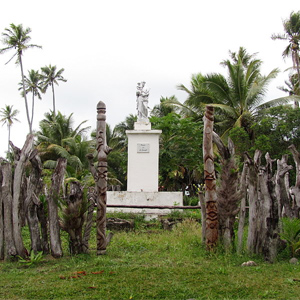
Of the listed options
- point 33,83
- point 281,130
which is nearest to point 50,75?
point 33,83

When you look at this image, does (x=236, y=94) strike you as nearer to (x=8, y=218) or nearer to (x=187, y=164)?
(x=187, y=164)

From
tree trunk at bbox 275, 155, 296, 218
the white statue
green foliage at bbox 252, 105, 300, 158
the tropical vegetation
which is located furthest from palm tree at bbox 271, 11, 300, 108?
tree trunk at bbox 275, 155, 296, 218

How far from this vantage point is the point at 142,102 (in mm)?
13359

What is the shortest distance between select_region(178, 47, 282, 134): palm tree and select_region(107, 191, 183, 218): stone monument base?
11793mm

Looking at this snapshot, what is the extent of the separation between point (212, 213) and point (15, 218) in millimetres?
3374

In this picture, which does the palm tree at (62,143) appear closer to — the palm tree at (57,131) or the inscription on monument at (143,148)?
the palm tree at (57,131)

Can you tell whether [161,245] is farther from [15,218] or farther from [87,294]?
[87,294]

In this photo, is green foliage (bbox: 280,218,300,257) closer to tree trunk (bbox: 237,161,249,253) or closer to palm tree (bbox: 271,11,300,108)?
tree trunk (bbox: 237,161,249,253)

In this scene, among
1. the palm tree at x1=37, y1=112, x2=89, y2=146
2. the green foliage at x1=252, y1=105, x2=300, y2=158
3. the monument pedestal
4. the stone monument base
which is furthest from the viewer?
the palm tree at x1=37, y1=112, x2=89, y2=146

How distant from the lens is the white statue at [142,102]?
1304cm

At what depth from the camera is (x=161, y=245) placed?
26.2ft

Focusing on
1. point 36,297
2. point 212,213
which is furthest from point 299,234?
point 36,297

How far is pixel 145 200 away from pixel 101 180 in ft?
15.2

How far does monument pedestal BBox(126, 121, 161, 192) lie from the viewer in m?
12.2
